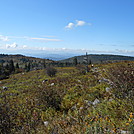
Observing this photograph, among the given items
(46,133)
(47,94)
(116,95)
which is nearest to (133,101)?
(116,95)

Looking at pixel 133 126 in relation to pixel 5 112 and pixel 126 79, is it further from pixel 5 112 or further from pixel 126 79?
pixel 5 112

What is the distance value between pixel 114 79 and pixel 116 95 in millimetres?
1114

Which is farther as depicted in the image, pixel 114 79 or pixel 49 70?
pixel 49 70

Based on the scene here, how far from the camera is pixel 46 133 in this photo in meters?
4.04

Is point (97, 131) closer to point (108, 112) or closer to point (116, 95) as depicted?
point (108, 112)

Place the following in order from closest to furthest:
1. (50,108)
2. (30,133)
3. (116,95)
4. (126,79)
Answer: (30,133), (126,79), (116,95), (50,108)

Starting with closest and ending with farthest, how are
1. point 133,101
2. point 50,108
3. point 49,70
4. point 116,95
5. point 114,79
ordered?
point 133,101, point 114,79, point 116,95, point 50,108, point 49,70

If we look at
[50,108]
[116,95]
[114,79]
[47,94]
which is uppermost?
[114,79]

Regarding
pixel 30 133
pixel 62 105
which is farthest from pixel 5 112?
pixel 62 105

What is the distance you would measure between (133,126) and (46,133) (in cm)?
262

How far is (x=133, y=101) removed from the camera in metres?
4.94

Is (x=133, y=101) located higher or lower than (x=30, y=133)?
higher

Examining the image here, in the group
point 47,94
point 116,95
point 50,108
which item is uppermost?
point 116,95

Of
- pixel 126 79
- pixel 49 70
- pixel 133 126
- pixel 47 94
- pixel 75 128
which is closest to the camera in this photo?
pixel 133 126
